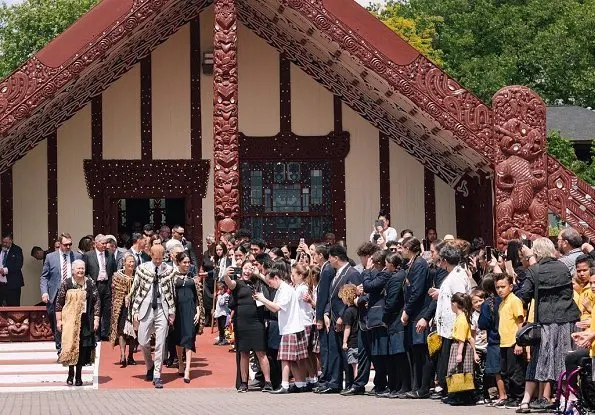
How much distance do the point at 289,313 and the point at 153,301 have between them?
6.81 ft

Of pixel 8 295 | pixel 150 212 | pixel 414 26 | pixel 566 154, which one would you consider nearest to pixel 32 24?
pixel 414 26

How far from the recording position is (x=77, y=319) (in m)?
18.7

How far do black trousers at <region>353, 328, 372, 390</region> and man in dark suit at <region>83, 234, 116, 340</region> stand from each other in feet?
18.3

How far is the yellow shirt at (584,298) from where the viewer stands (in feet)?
48.3

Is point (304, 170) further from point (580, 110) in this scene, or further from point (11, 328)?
point (580, 110)

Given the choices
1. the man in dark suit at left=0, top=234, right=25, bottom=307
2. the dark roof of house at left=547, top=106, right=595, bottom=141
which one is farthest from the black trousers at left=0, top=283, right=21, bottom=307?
the dark roof of house at left=547, top=106, right=595, bottom=141

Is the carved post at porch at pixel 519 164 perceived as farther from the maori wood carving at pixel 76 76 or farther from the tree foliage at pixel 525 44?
the tree foliage at pixel 525 44

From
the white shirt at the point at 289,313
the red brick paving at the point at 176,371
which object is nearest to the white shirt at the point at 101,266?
the red brick paving at the point at 176,371

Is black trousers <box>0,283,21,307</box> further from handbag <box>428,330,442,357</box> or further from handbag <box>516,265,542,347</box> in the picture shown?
handbag <box>516,265,542,347</box>

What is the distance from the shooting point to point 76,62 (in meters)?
23.7

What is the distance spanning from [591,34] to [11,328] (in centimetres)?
4595

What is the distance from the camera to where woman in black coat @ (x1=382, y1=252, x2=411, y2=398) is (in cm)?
1697

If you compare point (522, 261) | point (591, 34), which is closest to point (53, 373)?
point (522, 261)

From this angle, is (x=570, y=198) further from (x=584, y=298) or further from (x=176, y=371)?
(x=584, y=298)
